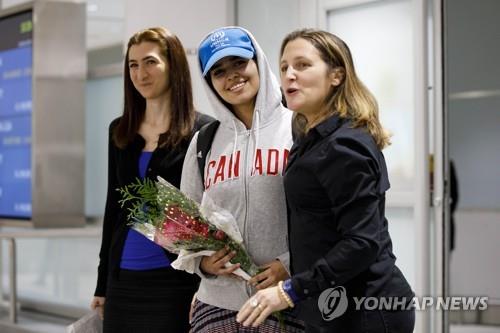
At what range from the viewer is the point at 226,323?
201 cm

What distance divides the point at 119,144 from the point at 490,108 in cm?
490

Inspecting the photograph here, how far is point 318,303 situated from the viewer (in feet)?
5.75

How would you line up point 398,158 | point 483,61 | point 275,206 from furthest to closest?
point 483,61 → point 398,158 → point 275,206

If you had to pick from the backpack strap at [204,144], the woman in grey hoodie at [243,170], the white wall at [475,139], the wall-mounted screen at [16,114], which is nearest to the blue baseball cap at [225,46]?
the woman in grey hoodie at [243,170]

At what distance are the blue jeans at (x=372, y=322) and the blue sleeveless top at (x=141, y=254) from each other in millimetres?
890

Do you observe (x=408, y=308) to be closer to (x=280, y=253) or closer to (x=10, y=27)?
(x=280, y=253)

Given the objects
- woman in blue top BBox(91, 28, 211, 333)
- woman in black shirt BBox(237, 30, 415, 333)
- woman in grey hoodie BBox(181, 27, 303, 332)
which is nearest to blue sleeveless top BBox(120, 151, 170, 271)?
woman in blue top BBox(91, 28, 211, 333)

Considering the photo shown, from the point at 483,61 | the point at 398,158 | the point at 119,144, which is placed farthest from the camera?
the point at 483,61

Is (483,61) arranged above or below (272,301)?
above

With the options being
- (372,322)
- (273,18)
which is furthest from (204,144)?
(273,18)

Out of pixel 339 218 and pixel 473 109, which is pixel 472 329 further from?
pixel 339 218

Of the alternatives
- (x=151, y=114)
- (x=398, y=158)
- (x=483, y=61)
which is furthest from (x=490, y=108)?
(x=151, y=114)

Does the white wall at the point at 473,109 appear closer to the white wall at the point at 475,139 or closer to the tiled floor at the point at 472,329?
the white wall at the point at 475,139

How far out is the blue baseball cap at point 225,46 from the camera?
2027mm
